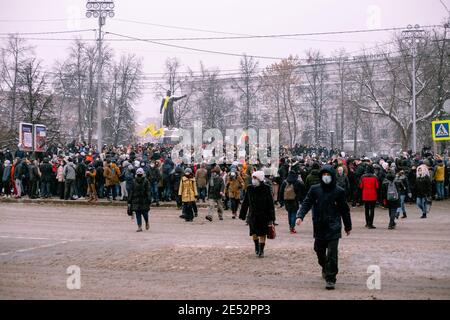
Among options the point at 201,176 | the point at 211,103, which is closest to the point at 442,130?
the point at 201,176

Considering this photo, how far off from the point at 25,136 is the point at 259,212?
67.7 feet

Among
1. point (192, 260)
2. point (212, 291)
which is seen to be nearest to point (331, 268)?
point (212, 291)

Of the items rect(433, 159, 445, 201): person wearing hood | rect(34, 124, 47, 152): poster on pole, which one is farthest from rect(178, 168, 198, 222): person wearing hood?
rect(34, 124, 47, 152): poster on pole

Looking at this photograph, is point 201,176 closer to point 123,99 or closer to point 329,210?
point 329,210

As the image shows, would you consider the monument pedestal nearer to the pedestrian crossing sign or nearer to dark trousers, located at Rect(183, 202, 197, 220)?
dark trousers, located at Rect(183, 202, 197, 220)

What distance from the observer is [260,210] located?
42.6 ft

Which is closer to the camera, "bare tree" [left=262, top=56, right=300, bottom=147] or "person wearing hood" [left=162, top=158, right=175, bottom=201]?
"person wearing hood" [left=162, top=158, right=175, bottom=201]

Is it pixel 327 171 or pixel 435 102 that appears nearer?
pixel 327 171

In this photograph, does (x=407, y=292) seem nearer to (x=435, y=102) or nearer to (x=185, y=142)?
(x=185, y=142)

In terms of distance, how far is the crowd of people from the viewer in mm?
17891

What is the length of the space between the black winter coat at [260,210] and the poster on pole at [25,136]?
1975 cm

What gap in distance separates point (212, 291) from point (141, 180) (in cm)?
906

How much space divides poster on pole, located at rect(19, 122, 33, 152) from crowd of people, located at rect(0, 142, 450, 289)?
0.97 m
